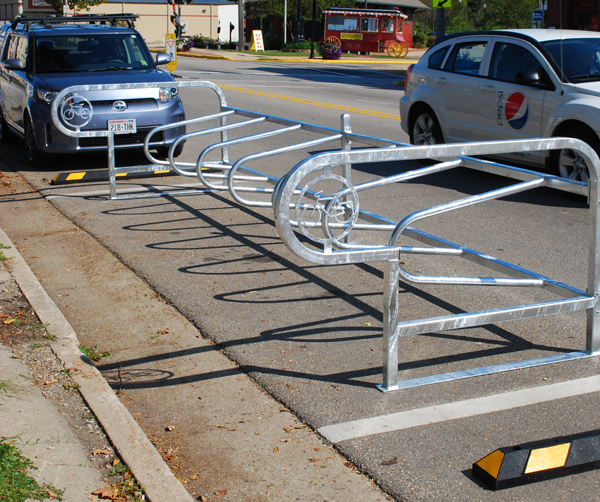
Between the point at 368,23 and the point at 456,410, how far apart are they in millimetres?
54049

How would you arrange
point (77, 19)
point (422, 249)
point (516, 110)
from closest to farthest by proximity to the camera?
point (422, 249) → point (516, 110) → point (77, 19)

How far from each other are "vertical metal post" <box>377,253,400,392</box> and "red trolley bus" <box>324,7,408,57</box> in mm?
51808

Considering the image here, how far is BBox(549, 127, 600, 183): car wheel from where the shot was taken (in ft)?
26.3

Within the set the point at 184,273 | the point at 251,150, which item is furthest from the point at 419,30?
the point at 184,273

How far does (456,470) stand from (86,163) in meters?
9.05

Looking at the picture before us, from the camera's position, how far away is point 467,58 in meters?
9.98

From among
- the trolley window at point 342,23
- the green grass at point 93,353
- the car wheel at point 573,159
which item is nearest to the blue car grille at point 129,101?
the car wheel at point 573,159

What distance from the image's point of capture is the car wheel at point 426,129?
10.4 meters

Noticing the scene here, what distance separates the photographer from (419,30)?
244 ft

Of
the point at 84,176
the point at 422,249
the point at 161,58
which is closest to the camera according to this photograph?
the point at 422,249

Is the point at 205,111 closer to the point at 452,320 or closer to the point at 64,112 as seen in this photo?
the point at 64,112

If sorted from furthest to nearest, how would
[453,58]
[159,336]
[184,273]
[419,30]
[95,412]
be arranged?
1. [419,30]
2. [453,58]
3. [184,273]
4. [159,336]
5. [95,412]

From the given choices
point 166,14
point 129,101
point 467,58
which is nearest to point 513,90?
point 467,58

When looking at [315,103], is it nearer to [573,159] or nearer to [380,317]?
[573,159]
